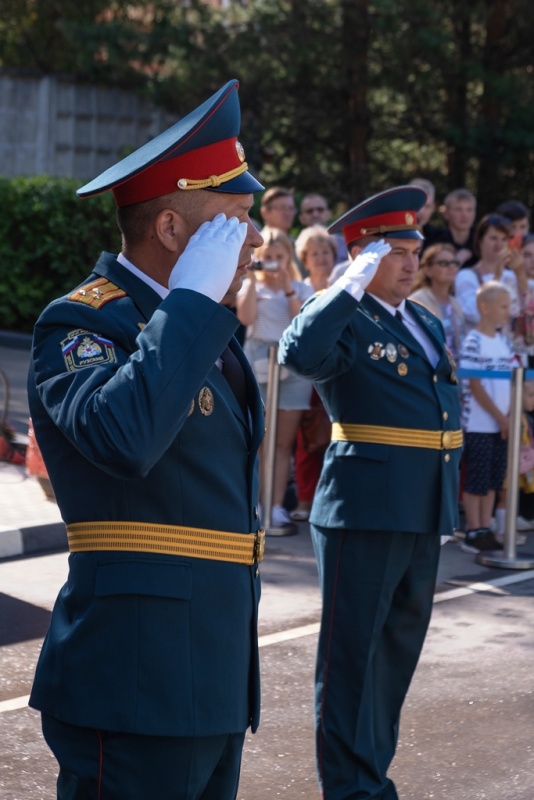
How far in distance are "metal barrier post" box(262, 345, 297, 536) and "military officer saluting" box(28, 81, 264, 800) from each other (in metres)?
5.87

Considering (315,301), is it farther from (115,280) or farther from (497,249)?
(497,249)

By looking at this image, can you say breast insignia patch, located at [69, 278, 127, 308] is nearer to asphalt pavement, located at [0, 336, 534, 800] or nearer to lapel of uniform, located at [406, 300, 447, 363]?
lapel of uniform, located at [406, 300, 447, 363]

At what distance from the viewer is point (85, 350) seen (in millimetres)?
2395

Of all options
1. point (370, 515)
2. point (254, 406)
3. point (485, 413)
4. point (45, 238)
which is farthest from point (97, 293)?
point (45, 238)

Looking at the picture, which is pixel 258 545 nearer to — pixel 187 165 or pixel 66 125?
pixel 187 165

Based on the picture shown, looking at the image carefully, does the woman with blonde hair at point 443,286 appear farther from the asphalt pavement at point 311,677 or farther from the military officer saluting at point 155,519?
the military officer saluting at point 155,519

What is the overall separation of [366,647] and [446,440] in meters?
0.71

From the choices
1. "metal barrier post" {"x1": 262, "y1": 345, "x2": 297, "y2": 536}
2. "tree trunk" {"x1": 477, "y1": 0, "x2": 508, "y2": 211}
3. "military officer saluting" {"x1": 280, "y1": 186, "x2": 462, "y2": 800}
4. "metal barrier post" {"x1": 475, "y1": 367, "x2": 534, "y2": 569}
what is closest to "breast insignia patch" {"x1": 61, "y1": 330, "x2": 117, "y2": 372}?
"military officer saluting" {"x1": 280, "y1": 186, "x2": 462, "y2": 800}

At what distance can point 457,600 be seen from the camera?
6.89m

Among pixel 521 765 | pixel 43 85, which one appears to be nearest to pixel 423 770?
pixel 521 765

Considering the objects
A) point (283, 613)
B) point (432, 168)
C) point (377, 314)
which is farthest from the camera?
point (432, 168)

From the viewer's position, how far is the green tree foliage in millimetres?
16703

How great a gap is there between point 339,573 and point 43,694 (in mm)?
1734

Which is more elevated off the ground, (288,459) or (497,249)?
(497,249)
